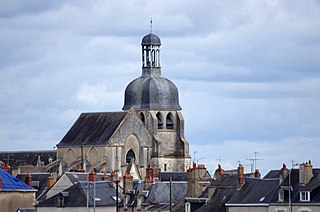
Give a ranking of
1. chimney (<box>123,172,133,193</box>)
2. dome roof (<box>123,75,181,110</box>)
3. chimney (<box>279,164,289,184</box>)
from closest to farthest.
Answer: chimney (<box>279,164,289,184</box>) → chimney (<box>123,172,133,193</box>) → dome roof (<box>123,75,181,110</box>)

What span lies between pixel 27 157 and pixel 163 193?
47593 millimetres

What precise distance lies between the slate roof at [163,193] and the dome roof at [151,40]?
48.4 meters

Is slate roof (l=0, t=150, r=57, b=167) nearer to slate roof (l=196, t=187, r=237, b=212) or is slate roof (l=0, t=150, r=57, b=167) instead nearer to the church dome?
the church dome

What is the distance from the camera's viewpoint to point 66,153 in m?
138

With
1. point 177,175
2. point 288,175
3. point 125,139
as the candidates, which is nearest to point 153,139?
point 125,139

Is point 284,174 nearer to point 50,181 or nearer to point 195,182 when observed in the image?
point 195,182

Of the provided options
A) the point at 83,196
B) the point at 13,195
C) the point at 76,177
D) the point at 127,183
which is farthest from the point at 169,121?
the point at 83,196

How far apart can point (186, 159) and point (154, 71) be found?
8.76m

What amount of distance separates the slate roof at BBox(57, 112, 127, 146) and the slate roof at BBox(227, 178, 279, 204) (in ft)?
171

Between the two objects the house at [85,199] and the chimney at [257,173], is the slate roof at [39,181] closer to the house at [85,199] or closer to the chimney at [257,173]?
the house at [85,199]

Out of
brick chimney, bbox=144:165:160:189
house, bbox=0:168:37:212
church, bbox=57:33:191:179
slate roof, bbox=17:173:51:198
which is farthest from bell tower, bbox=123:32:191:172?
house, bbox=0:168:37:212

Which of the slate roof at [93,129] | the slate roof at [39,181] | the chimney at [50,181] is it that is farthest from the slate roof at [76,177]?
the slate roof at [93,129]

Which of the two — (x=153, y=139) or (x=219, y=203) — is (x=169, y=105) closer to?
(x=153, y=139)

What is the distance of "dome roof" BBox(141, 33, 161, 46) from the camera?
472 feet
